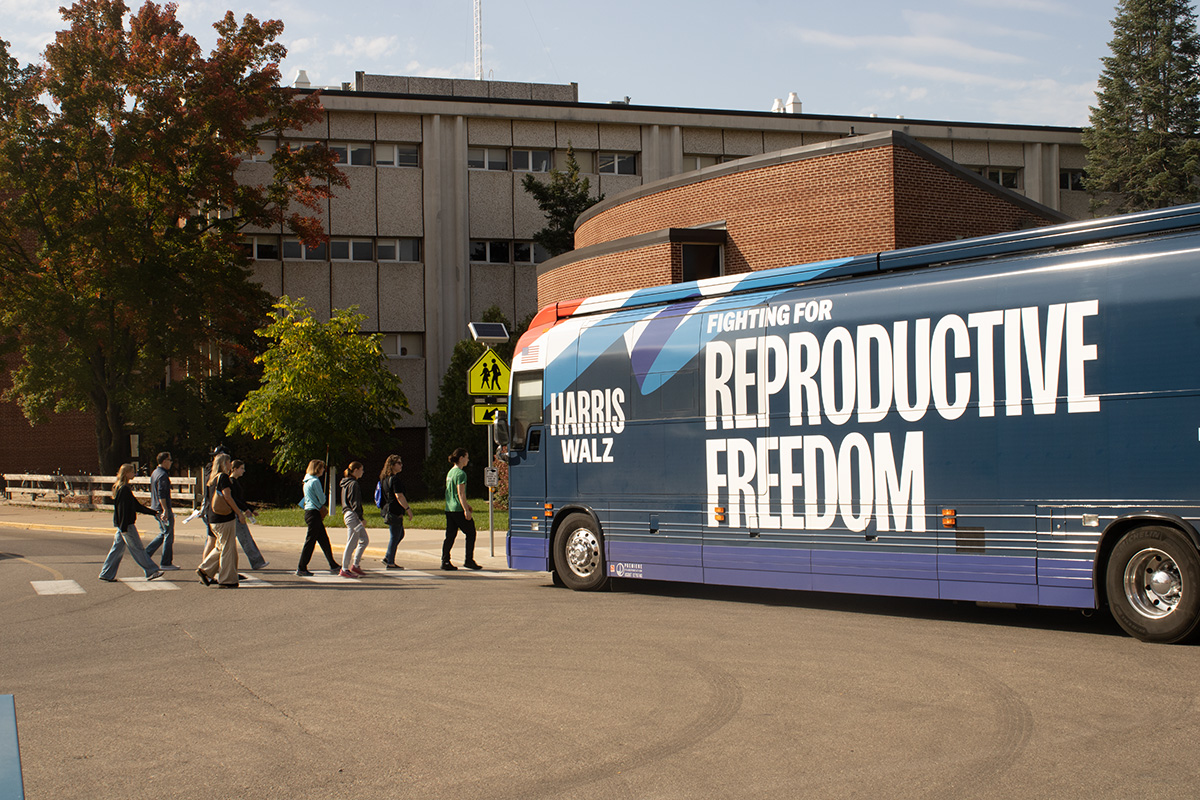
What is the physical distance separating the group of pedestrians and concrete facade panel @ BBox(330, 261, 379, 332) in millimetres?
22298

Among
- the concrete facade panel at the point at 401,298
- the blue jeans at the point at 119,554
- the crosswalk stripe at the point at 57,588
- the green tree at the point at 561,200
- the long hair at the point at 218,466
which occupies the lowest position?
the crosswalk stripe at the point at 57,588

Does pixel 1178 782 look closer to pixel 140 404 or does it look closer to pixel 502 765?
pixel 502 765

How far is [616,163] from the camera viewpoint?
138 feet

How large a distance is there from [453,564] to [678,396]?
5998 millimetres

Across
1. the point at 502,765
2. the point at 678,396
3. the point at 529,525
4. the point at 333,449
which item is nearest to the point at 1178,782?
the point at 502,765

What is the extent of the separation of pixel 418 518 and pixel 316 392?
13.4 ft

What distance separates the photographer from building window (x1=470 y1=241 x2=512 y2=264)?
4066cm

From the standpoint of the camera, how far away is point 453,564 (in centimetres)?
1708

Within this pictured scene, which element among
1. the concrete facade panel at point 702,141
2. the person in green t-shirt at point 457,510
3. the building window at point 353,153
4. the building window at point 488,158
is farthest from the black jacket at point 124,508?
the concrete facade panel at point 702,141

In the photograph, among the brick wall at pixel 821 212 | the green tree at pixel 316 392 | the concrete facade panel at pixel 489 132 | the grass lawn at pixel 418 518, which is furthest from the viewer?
the concrete facade panel at pixel 489 132

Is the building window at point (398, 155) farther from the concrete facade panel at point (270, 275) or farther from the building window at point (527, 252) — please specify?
the concrete facade panel at point (270, 275)

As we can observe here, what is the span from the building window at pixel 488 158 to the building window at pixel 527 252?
2.95 metres

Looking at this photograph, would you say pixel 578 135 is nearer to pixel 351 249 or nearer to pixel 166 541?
pixel 351 249

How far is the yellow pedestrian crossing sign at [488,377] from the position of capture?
58.6 ft
